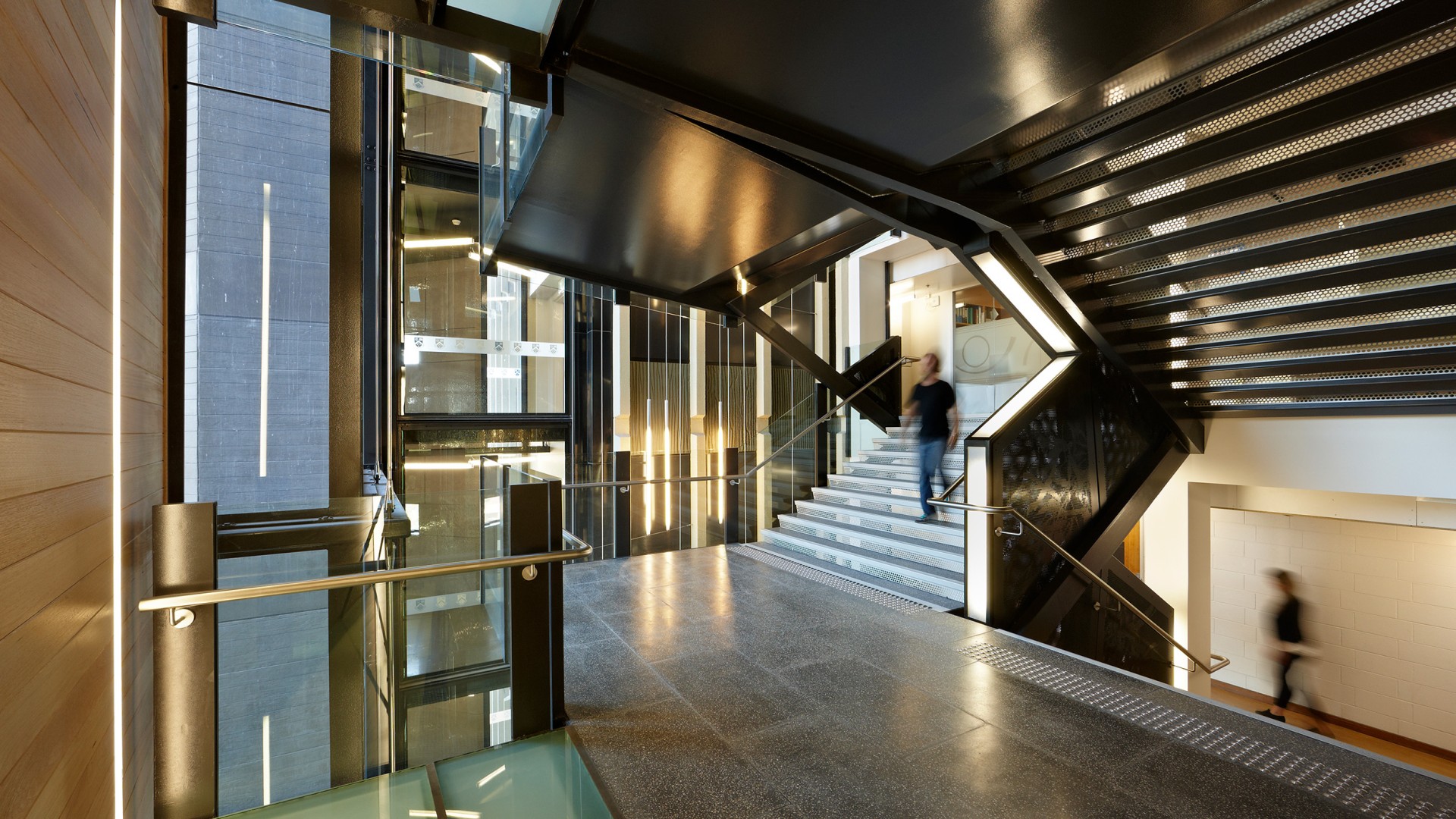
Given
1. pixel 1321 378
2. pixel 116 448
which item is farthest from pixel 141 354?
pixel 1321 378

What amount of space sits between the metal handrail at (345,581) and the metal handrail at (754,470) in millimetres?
3044

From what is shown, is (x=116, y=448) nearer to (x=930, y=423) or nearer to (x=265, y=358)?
(x=265, y=358)

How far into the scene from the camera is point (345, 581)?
253cm

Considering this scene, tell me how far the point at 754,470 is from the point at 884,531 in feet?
4.99

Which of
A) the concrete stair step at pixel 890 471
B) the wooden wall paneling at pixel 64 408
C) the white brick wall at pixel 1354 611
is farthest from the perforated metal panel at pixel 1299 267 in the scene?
the white brick wall at pixel 1354 611

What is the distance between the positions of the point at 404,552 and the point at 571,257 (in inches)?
125

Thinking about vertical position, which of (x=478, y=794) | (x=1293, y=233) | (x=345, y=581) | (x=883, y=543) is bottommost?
(x=478, y=794)

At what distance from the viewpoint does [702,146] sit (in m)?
3.38

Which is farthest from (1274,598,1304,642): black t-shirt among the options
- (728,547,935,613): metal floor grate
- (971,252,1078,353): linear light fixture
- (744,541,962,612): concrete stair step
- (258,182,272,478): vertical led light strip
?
(258,182,272,478): vertical led light strip

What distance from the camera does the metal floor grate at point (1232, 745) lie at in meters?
2.46

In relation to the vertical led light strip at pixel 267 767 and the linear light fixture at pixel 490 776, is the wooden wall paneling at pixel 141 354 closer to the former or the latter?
the vertical led light strip at pixel 267 767

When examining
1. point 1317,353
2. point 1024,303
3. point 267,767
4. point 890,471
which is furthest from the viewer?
point 890,471

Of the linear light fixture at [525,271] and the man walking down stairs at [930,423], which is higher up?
the linear light fixture at [525,271]

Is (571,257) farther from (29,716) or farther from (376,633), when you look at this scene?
(29,716)
